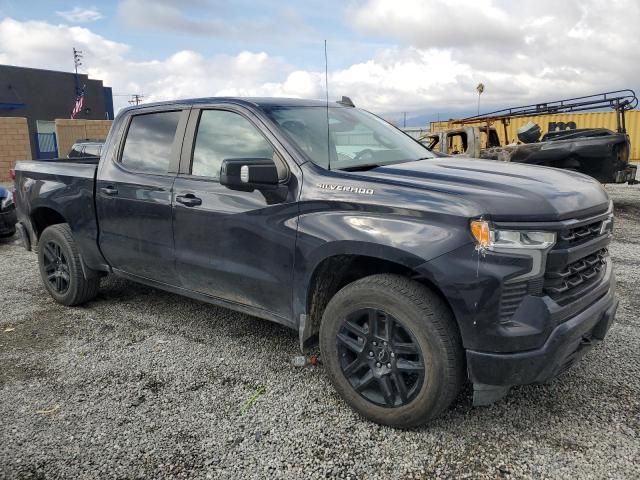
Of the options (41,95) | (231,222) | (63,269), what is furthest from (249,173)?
(41,95)

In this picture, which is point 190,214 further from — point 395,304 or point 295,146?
point 395,304

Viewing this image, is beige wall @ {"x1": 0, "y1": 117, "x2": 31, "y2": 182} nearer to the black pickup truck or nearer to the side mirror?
the black pickup truck

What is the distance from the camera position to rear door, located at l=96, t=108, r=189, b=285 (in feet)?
12.6

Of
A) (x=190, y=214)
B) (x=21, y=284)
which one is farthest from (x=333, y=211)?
(x=21, y=284)

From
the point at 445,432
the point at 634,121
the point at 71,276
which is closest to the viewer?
the point at 445,432

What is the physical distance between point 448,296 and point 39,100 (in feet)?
117

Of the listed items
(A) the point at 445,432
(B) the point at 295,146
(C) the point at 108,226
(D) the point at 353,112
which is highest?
(D) the point at 353,112

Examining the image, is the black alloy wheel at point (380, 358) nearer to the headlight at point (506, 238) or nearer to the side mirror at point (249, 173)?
the headlight at point (506, 238)

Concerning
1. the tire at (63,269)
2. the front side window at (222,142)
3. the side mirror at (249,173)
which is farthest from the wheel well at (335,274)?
the tire at (63,269)

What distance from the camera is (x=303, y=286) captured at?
10.1 ft

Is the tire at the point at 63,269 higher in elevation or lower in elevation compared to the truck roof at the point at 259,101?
lower

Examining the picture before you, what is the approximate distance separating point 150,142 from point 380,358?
2.52 meters

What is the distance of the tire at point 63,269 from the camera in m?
4.73

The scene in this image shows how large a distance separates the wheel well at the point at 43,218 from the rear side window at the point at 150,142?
1.28m
